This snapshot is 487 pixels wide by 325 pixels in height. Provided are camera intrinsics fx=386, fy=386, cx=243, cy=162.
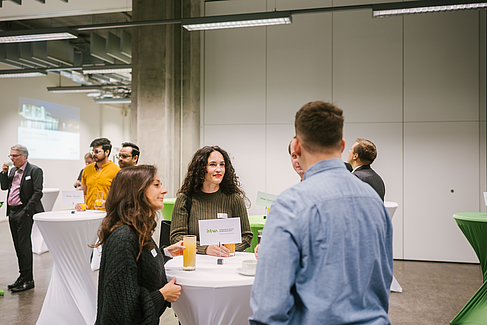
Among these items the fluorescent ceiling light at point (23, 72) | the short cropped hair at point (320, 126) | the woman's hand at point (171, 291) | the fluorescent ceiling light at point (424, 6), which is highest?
the fluorescent ceiling light at point (23, 72)

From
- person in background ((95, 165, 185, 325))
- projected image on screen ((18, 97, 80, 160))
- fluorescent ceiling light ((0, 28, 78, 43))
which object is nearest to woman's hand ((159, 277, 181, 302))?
person in background ((95, 165, 185, 325))

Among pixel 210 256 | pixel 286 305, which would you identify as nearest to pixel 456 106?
pixel 210 256

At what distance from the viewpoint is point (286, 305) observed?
1050mm

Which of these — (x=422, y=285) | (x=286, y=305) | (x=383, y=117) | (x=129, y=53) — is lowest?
(x=422, y=285)

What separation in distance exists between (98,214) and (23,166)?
170cm

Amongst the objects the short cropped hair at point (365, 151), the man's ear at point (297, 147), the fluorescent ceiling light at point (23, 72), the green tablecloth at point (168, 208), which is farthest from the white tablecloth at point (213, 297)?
the fluorescent ceiling light at point (23, 72)

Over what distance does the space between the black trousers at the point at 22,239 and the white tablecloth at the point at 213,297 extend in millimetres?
3190

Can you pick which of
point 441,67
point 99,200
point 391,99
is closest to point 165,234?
point 99,200

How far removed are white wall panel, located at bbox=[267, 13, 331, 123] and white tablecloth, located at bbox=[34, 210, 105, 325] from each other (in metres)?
3.80

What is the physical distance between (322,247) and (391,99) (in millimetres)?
5458

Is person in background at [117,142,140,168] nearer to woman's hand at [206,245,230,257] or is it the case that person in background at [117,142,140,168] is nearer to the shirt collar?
woman's hand at [206,245,230,257]

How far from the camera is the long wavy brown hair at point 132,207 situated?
65.6 inches

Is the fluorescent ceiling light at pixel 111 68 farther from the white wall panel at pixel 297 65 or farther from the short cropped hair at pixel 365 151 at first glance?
the short cropped hair at pixel 365 151

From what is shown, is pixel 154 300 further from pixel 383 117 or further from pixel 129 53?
pixel 129 53
